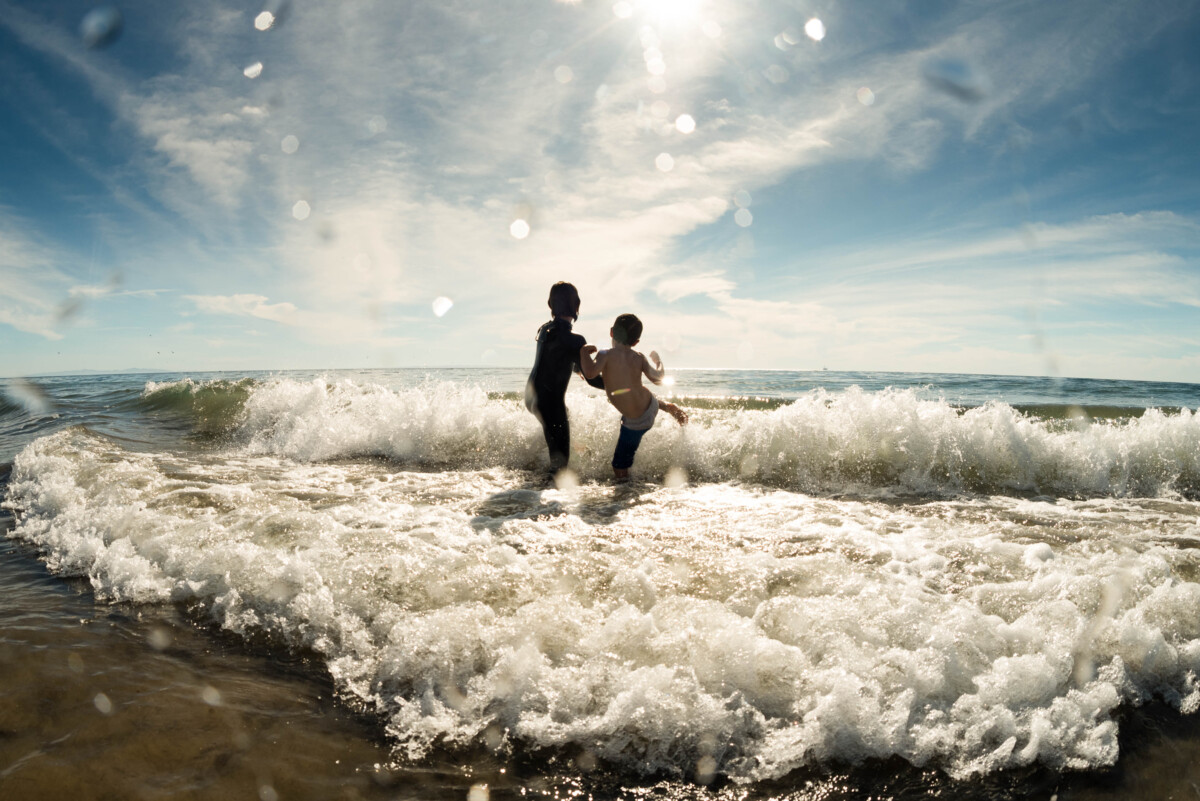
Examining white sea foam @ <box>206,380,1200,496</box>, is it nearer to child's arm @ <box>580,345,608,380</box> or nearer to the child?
the child

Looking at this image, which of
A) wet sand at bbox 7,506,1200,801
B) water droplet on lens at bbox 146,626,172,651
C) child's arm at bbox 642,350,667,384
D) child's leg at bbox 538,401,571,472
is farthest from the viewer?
child's leg at bbox 538,401,571,472

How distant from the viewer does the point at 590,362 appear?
6766mm

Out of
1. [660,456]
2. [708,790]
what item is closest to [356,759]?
[708,790]

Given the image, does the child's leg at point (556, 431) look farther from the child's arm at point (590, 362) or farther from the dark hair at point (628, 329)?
the dark hair at point (628, 329)

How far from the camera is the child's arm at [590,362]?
22.1 ft

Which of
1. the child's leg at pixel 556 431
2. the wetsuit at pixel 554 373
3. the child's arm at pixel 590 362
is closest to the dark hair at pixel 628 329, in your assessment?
the child's arm at pixel 590 362

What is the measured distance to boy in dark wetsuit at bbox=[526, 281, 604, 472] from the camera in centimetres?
720

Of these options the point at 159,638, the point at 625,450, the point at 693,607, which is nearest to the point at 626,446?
the point at 625,450

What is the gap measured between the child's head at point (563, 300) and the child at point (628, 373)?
24.1 inches

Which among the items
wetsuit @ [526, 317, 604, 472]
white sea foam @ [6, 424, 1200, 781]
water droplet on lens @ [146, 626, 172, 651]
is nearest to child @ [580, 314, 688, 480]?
wetsuit @ [526, 317, 604, 472]

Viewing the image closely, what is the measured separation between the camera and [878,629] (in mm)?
2986

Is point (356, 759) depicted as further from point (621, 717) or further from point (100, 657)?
point (100, 657)

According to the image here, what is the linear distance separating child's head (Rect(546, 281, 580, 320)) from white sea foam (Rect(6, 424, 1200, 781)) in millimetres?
2327

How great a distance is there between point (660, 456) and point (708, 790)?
5932 mm
